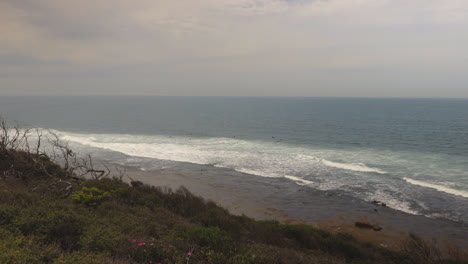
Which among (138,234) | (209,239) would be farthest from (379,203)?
(138,234)

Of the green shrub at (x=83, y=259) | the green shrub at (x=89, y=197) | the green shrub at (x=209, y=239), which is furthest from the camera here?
the green shrub at (x=89, y=197)

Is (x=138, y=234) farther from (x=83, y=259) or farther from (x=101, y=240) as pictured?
(x=83, y=259)

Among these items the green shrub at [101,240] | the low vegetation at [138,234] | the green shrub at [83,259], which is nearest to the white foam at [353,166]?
the low vegetation at [138,234]

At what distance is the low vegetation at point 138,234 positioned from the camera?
7711 mm

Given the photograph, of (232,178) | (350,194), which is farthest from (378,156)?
(232,178)

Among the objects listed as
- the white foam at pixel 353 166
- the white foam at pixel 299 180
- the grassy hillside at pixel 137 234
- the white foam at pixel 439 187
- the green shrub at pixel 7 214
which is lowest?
the white foam at pixel 299 180

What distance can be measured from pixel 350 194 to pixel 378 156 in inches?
680

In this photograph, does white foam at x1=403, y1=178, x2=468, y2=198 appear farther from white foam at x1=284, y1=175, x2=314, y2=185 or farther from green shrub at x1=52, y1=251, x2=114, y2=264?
green shrub at x1=52, y1=251, x2=114, y2=264

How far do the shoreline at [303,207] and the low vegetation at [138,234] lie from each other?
11.0ft

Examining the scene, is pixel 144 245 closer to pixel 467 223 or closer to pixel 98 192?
pixel 98 192

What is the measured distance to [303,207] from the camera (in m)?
22.1

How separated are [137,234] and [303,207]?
1570 cm

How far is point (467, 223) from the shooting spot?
19172 mm

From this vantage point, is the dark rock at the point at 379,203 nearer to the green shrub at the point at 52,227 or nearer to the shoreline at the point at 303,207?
the shoreline at the point at 303,207
